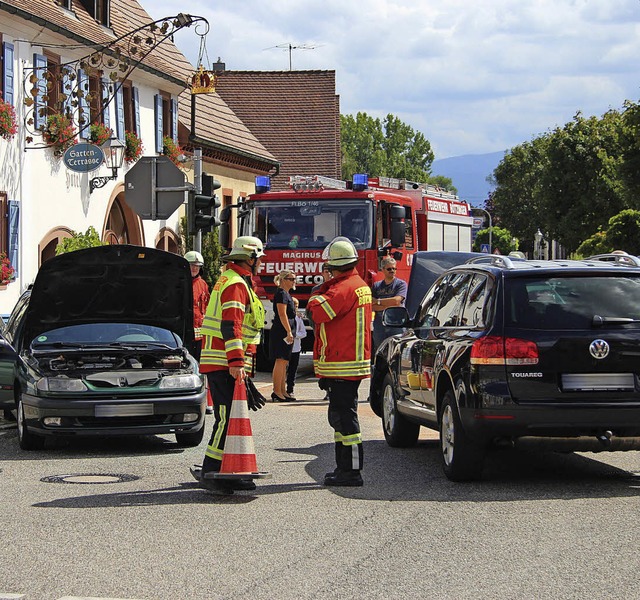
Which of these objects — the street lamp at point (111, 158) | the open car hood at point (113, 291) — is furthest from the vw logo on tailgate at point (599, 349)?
the street lamp at point (111, 158)

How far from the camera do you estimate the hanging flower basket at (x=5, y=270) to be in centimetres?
2566

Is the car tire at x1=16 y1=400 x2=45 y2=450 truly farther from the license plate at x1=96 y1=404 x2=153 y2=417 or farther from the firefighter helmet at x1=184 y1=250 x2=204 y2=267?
the firefighter helmet at x1=184 y1=250 x2=204 y2=267

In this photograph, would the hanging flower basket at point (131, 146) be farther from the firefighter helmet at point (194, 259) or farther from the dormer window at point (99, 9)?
the firefighter helmet at point (194, 259)

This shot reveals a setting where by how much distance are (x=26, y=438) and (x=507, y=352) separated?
16.1ft

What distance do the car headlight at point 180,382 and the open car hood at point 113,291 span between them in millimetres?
1306

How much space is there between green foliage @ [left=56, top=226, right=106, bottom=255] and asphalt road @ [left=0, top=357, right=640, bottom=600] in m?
14.2

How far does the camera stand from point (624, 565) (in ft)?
24.7

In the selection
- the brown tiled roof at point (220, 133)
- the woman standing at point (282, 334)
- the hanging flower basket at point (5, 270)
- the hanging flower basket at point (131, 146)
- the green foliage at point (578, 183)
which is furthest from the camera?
the green foliage at point (578, 183)

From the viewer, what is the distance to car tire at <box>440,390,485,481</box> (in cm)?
1055

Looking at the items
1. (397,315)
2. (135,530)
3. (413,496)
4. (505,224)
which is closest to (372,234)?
(397,315)

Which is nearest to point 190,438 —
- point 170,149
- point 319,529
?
point 319,529

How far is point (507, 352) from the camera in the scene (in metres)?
10.3

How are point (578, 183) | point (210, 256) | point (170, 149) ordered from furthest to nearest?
point (578, 183) → point (170, 149) → point (210, 256)

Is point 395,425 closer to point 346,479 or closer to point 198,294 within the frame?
point 346,479
